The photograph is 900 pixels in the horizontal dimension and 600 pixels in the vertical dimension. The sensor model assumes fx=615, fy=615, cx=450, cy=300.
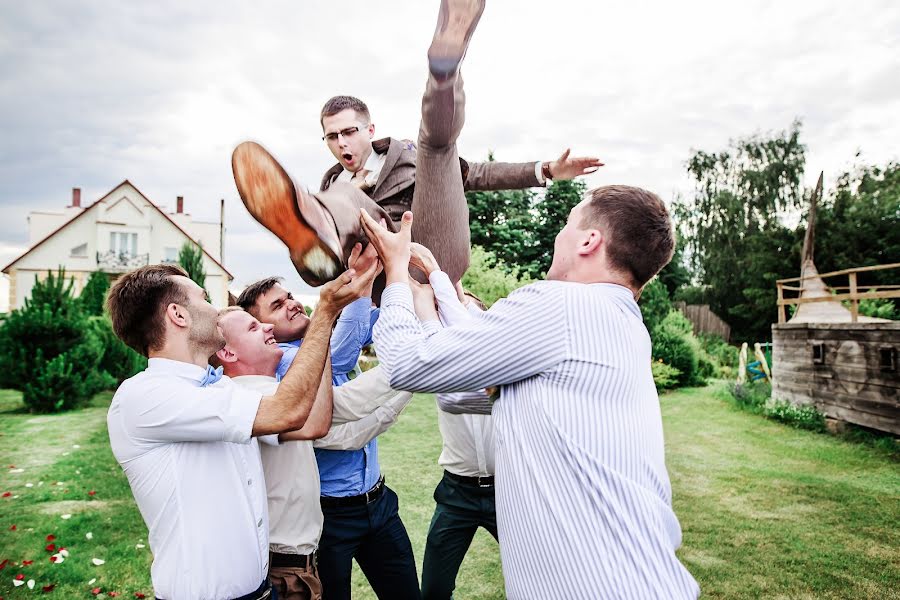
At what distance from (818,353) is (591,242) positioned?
34.2 feet

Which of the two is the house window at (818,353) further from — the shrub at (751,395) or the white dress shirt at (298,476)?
the white dress shirt at (298,476)

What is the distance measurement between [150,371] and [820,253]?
80.7 ft

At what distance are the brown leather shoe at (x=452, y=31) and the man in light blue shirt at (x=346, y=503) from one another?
1268 millimetres

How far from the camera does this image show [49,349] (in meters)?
11.7

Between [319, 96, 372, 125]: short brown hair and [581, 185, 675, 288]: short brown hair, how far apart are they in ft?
3.34

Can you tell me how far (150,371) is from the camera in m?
1.92

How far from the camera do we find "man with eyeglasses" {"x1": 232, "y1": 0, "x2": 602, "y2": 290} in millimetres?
1518

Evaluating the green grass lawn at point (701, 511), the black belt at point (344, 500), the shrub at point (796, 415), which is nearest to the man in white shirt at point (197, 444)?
the black belt at point (344, 500)

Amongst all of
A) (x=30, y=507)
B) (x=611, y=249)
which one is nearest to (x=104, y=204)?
(x=30, y=507)

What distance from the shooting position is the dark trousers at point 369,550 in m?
2.62

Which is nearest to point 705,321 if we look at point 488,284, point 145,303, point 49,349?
point 488,284

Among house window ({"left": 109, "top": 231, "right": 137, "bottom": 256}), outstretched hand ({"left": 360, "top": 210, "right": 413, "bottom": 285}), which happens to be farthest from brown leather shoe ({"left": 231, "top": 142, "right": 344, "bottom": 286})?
house window ({"left": 109, "top": 231, "right": 137, "bottom": 256})

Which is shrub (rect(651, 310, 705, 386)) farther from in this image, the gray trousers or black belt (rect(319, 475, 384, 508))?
the gray trousers

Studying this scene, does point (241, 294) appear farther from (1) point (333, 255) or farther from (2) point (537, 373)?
(2) point (537, 373)
